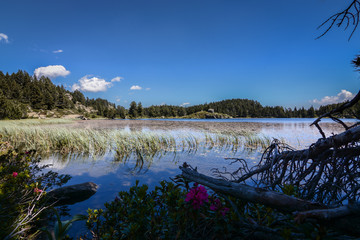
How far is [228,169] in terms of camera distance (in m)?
7.75

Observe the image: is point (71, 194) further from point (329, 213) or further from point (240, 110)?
point (240, 110)

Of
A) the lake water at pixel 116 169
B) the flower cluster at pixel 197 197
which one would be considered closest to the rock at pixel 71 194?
the lake water at pixel 116 169

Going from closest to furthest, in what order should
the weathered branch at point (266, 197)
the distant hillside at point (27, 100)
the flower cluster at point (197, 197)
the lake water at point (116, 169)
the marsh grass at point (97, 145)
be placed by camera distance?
the weathered branch at point (266, 197)
the flower cluster at point (197, 197)
the lake water at point (116, 169)
the marsh grass at point (97, 145)
the distant hillside at point (27, 100)

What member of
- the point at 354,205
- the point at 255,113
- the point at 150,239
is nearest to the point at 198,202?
the point at 150,239

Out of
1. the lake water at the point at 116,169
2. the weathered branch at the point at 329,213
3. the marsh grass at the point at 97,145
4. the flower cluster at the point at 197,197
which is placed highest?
the weathered branch at the point at 329,213

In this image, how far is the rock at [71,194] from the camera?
463cm

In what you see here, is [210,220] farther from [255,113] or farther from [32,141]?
[255,113]

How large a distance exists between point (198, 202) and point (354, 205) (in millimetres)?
1214

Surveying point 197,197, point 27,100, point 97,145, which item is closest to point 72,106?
point 27,100

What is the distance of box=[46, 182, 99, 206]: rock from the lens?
15.2ft

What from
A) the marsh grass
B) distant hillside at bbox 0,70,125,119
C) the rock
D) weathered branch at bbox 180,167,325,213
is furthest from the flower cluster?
distant hillside at bbox 0,70,125,119

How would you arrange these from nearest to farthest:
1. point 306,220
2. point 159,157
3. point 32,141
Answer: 1. point 306,220
2. point 159,157
3. point 32,141

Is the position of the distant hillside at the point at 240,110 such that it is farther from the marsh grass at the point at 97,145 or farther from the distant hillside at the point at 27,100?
the marsh grass at the point at 97,145

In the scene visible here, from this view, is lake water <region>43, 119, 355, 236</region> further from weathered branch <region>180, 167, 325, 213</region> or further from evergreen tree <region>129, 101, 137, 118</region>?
evergreen tree <region>129, 101, 137, 118</region>
